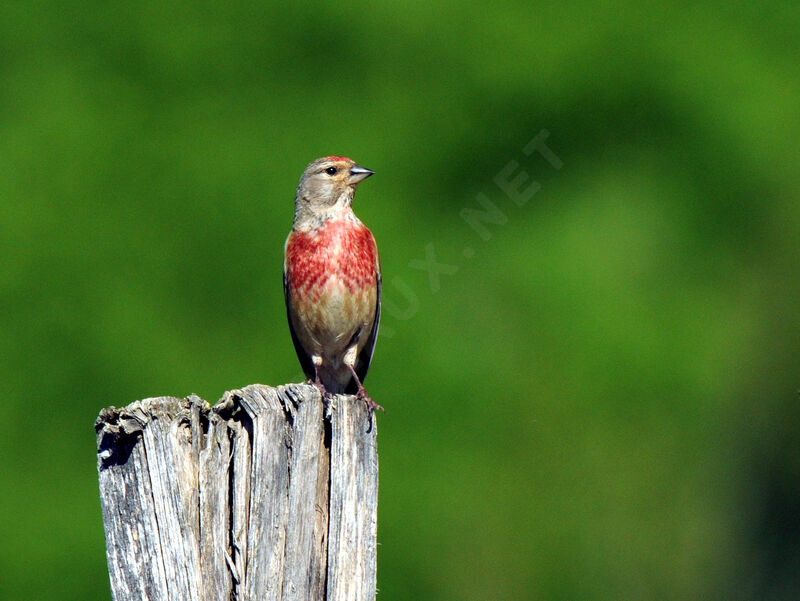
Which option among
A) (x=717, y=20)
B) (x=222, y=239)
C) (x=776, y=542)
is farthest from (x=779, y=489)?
(x=222, y=239)

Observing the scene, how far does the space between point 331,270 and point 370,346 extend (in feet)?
2.17

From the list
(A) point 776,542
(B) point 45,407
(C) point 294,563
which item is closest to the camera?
(C) point 294,563

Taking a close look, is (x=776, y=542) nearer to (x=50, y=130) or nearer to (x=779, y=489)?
(x=779, y=489)

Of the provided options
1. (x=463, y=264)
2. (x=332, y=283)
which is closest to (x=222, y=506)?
(x=332, y=283)

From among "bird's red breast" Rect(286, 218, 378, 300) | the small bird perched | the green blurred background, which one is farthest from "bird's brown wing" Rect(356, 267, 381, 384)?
the green blurred background

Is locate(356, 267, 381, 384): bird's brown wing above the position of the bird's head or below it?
below

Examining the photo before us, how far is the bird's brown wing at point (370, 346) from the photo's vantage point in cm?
586

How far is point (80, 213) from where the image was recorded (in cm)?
749

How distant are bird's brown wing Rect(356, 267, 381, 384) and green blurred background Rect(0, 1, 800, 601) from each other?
3.54 feet

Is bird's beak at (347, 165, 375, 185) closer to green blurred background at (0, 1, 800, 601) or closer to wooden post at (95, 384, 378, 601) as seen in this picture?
green blurred background at (0, 1, 800, 601)

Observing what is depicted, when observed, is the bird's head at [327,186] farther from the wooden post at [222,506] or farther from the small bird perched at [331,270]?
the wooden post at [222,506]

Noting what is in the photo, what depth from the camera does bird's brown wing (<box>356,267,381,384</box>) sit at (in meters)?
5.86

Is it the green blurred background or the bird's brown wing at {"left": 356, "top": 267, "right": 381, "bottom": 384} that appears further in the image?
the green blurred background

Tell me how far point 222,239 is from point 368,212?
97cm
